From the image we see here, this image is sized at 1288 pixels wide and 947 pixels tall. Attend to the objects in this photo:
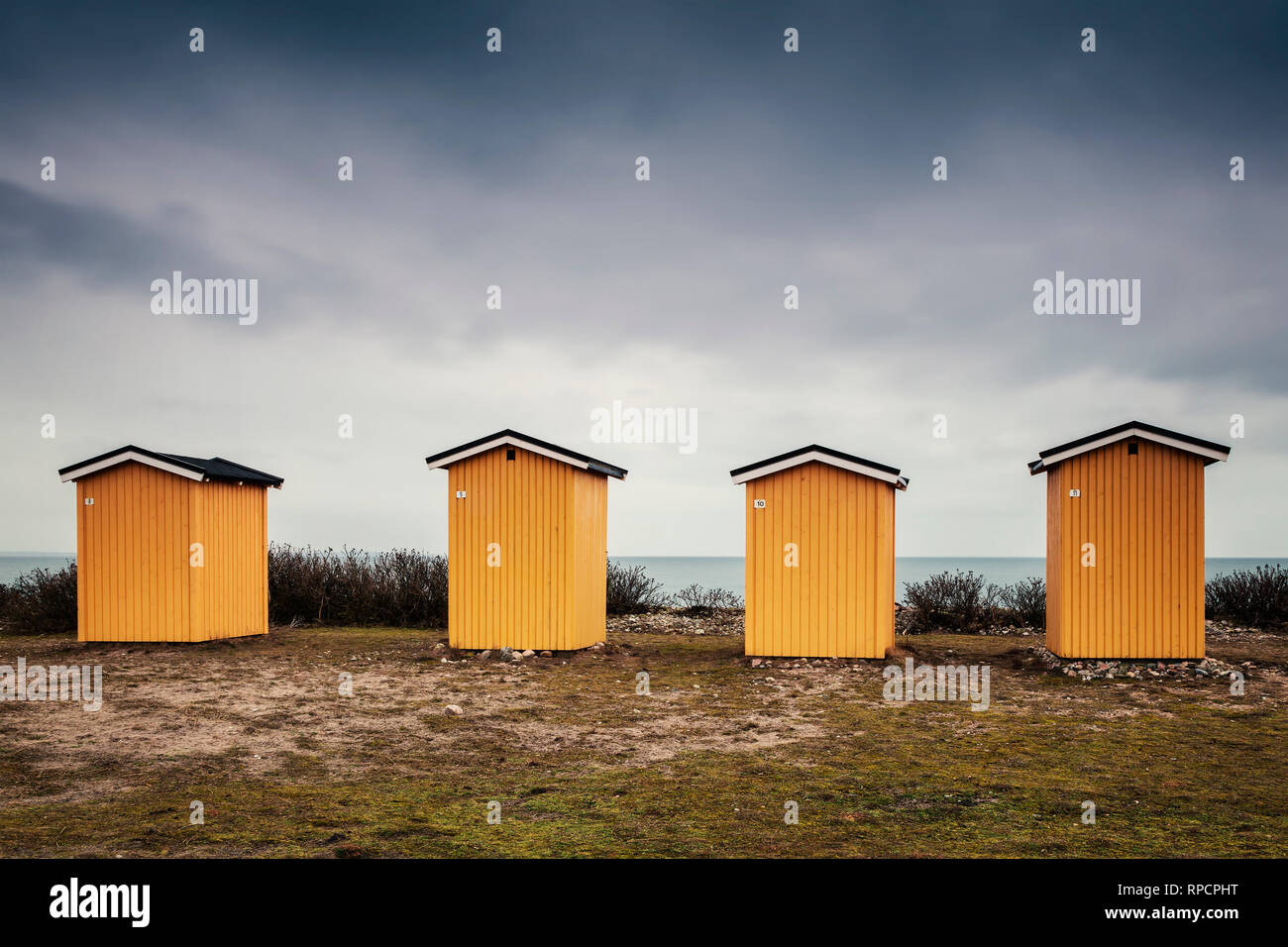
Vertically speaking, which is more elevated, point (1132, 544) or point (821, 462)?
point (821, 462)

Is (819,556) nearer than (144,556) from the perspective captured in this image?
Yes

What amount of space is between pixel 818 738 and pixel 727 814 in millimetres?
2796

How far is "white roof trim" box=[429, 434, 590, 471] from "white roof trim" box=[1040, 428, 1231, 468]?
7283 mm

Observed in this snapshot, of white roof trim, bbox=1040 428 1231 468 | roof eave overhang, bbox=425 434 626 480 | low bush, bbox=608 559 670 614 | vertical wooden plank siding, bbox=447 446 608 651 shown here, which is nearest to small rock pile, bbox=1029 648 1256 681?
white roof trim, bbox=1040 428 1231 468

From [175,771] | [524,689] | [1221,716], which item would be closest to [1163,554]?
Result: [1221,716]

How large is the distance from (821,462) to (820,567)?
5.29 ft

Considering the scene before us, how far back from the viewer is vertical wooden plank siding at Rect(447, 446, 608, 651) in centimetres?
1387

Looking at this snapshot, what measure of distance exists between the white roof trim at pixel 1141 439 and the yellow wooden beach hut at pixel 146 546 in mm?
13565

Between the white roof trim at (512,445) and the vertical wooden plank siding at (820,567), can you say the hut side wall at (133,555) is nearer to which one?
the white roof trim at (512,445)

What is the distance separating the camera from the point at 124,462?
47.4 feet

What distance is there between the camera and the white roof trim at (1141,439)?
12156mm

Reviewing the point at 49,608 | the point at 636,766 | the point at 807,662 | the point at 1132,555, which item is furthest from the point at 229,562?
the point at 1132,555

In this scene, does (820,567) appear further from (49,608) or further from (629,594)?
(49,608)
